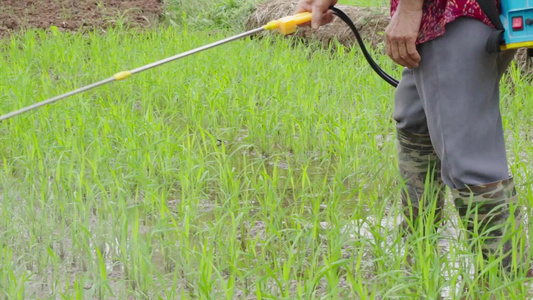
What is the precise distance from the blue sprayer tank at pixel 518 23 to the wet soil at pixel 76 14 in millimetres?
4477

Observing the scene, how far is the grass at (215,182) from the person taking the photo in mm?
2129

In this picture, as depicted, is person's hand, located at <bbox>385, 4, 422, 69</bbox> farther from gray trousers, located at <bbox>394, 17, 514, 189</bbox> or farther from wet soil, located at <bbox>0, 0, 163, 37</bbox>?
wet soil, located at <bbox>0, 0, 163, 37</bbox>

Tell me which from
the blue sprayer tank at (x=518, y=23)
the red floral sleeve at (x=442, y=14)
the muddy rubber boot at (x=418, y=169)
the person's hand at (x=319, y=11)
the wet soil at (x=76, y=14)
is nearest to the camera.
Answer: the blue sprayer tank at (x=518, y=23)

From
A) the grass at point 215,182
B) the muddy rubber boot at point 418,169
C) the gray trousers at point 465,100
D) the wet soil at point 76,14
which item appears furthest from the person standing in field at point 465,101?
the wet soil at point 76,14

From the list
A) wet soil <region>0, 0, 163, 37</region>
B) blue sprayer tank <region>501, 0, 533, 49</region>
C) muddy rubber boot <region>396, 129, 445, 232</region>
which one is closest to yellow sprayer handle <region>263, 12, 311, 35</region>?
muddy rubber boot <region>396, 129, 445, 232</region>

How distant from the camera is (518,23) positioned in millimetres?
1838

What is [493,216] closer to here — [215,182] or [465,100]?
[465,100]

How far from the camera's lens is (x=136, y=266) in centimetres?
215

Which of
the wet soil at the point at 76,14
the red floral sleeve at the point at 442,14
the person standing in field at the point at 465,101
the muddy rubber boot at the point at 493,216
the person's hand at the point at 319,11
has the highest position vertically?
the wet soil at the point at 76,14

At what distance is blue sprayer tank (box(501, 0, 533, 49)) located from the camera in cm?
182

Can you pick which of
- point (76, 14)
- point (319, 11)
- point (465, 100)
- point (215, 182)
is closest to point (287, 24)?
point (319, 11)

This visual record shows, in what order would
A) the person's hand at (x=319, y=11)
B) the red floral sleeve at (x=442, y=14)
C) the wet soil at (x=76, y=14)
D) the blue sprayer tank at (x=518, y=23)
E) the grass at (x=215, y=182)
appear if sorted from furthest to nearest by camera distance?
the wet soil at (x=76, y=14)
the person's hand at (x=319, y=11)
the grass at (x=215, y=182)
the red floral sleeve at (x=442, y=14)
the blue sprayer tank at (x=518, y=23)

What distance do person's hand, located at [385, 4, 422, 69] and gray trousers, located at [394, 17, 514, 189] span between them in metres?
0.05

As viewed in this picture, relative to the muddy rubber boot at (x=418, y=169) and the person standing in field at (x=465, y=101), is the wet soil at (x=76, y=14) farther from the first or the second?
the person standing in field at (x=465, y=101)
